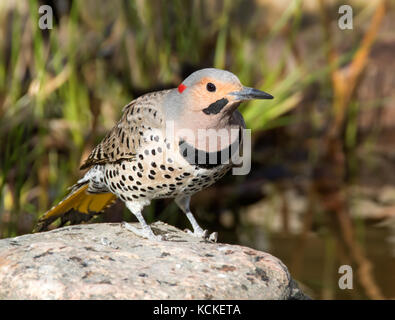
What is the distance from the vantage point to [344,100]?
7.73 metres

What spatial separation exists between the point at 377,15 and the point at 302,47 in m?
2.11

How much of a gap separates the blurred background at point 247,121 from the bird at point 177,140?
4.00 ft

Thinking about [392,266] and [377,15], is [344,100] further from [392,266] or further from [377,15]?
[392,266]

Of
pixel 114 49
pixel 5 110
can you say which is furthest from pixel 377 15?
pixel 5 110

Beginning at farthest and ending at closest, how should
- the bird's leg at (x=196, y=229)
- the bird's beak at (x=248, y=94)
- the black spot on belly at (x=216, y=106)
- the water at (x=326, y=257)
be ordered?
the water at (x=326, y=257) → the bird's leg at (x=196, y=229) → the black spot on belly at (x=216, y=106) → the bird's beak at (x=248, y=94)

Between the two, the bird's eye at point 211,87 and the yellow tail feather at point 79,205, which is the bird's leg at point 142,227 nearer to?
the yellow tail feather at point 79,205

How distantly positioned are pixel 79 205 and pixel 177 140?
44.4 inches

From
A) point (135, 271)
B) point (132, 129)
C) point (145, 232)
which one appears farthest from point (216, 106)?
point (135, 271)

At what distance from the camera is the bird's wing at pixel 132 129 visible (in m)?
3.97

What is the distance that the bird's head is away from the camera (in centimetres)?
364

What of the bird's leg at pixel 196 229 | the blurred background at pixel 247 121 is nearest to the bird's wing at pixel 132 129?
the bird's leg at pixel 196 229

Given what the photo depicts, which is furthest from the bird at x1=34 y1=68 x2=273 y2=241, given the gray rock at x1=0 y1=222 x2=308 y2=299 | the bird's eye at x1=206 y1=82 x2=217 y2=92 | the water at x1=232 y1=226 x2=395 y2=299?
the water at x1=232 y1=226 x2=395 y2=299

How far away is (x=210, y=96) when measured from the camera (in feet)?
12.2
